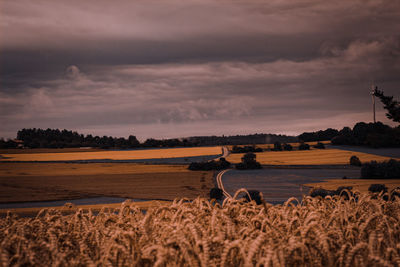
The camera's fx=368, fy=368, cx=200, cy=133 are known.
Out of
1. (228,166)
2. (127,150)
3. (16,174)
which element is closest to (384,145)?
(228,166)

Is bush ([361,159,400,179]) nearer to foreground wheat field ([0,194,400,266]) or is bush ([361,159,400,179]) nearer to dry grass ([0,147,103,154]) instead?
foreground wheat field ([0,194,400,266])

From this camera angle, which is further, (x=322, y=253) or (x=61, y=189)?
(x=61, y=189)

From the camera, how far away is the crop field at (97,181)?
2824 centimetres

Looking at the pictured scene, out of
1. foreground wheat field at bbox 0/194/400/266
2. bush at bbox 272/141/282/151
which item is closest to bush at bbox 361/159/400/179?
bush at bbox 272/141/282/151

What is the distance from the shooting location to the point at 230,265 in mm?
3156

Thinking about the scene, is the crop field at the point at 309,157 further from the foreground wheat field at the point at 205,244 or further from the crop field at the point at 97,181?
→ the foreground wheat field at the point at 205,244

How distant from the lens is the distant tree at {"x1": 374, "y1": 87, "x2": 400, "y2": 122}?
27.7m

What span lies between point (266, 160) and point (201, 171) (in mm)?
12746

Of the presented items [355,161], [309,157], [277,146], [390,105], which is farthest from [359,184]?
[277,146]

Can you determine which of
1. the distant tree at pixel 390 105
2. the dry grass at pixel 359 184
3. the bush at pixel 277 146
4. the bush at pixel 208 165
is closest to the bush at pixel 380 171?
the dry grass at pixel 359 184

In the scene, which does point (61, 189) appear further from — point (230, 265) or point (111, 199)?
point (230, 265)

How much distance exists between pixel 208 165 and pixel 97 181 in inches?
550

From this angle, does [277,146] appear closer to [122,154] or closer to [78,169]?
[122,154]

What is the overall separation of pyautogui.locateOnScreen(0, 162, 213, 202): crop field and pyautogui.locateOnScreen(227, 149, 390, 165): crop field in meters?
13.0
